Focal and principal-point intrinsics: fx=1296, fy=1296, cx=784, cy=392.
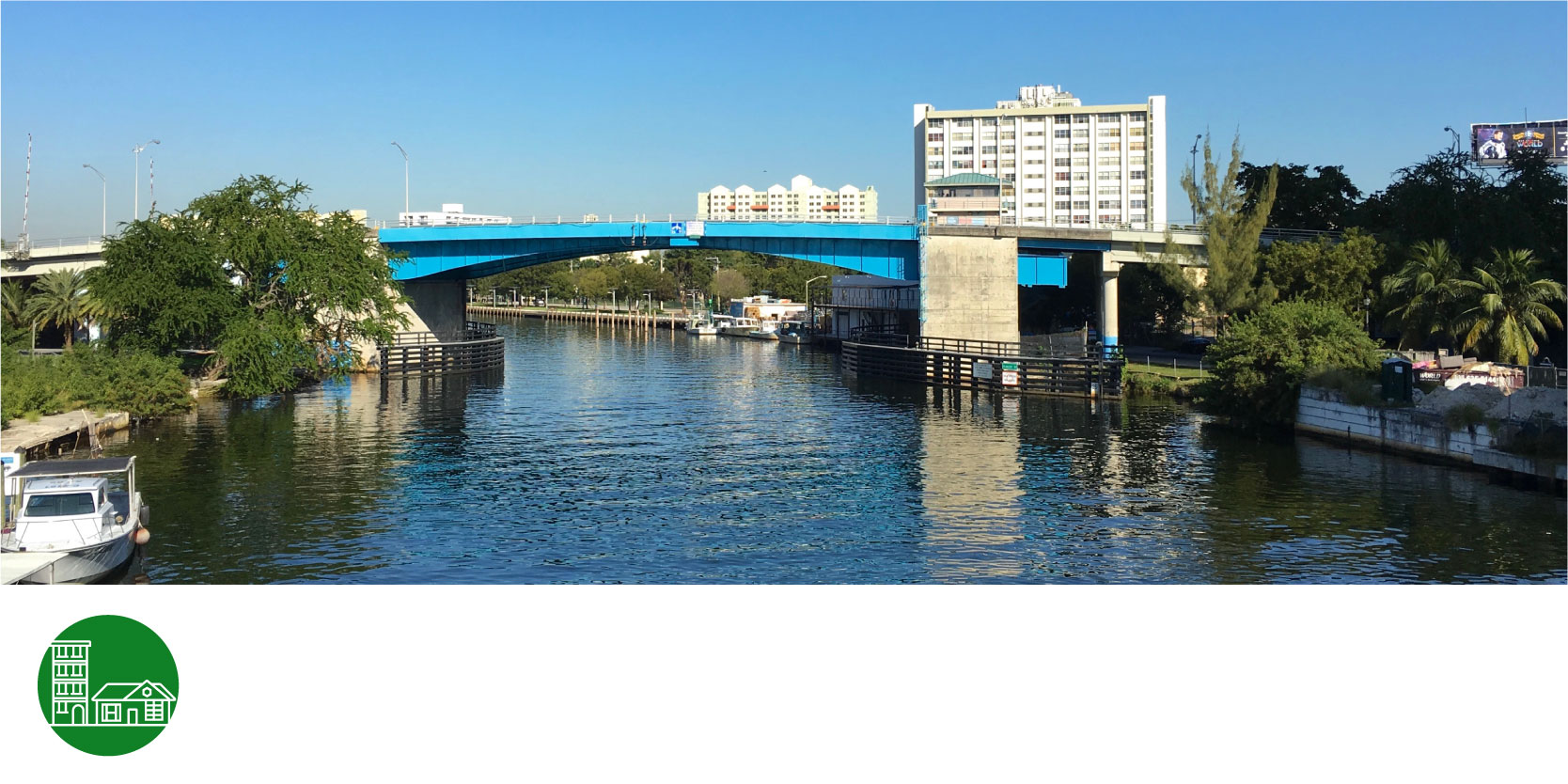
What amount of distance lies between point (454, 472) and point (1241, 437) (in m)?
31.4

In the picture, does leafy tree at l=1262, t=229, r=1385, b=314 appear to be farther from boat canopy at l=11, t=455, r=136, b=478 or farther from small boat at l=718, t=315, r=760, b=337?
small boat at l=718, t=315, r=760, b=337

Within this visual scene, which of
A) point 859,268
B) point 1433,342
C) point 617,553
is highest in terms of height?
point 859,268

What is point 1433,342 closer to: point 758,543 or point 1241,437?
point 1241,437

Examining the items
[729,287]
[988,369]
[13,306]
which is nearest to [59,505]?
[988,369]

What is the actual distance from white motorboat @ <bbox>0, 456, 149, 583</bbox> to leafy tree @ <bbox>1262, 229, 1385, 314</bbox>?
58.8 metres

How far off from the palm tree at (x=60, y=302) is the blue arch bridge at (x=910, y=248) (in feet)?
65.6

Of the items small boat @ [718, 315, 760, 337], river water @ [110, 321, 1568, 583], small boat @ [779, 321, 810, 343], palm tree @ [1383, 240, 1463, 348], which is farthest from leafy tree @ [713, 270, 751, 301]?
palm tree @ [1383, 240, 1463, 348]

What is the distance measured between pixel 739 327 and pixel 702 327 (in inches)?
231

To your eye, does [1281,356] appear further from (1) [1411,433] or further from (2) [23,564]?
(2) [23,564]

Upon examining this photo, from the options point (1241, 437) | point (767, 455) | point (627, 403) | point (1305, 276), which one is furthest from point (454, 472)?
point (1305, 276)

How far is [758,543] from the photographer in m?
33.0
